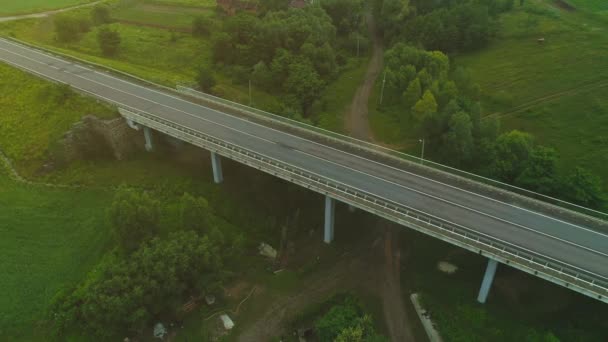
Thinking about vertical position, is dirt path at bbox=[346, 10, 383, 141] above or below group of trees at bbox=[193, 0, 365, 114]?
below

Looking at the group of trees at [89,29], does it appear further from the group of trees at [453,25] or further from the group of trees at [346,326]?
the group of trees at [346,326]

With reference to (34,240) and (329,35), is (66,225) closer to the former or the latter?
(34,240)

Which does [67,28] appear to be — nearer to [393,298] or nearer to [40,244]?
[40,244]

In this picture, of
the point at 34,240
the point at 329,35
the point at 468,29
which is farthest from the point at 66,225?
the point at 468,29

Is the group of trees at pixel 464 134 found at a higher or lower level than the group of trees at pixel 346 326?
higher

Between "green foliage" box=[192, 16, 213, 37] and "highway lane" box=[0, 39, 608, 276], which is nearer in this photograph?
"highway lane" box=[0, 39, 608, 276]

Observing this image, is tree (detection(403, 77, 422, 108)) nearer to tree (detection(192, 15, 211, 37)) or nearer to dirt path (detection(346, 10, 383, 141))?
dirt path (detection(346, 10, 383, 141))

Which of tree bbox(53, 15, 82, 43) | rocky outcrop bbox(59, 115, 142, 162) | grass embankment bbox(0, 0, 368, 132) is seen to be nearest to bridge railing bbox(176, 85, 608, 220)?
grass embankment bbox(0, 0, 368, 132)

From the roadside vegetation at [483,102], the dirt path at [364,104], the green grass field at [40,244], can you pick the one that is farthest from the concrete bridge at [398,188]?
the dirt path at [364,104]
